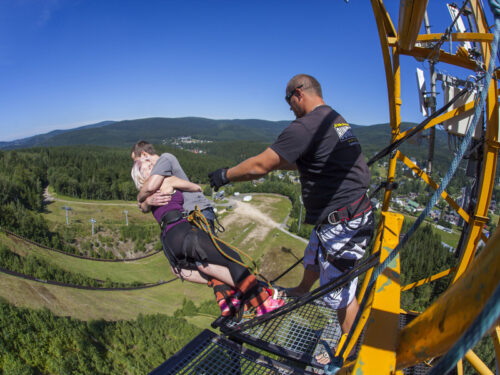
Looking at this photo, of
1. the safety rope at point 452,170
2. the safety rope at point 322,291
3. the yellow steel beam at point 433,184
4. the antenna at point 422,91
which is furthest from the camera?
the antenna at point 422,91

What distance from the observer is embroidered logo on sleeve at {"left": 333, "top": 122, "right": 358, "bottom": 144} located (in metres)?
2.80

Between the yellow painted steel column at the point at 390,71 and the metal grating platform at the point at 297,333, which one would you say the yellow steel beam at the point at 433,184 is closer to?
the yellow painted steel column at the point at 390,71

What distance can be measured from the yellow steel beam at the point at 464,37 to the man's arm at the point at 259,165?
2793mm

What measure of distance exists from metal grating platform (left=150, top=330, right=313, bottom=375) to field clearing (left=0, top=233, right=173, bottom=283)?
30.8 meters

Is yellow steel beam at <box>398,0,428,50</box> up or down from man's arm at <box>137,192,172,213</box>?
up

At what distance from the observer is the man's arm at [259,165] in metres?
2.59

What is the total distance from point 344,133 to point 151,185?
2.26 m

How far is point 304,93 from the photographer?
2.95 metres

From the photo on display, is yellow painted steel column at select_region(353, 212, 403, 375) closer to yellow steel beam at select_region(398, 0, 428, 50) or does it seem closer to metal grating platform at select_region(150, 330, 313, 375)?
metal grating platform at select_region(150, 330, 313, 375)

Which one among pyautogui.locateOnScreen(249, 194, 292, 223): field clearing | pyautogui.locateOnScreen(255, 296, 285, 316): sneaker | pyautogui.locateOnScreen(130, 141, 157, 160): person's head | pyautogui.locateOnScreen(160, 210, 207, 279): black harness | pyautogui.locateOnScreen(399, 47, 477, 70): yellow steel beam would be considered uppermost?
pyautogui.locateOnScreen(399, 47, 477, 70): yellow steel beam

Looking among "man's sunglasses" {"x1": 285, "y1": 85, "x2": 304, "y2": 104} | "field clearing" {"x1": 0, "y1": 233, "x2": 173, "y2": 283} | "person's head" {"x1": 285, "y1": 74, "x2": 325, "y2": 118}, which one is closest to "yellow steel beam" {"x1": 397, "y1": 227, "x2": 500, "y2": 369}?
"person's head" {"x1": 285, "y1": 74, "x2": 325, "y2": 118}

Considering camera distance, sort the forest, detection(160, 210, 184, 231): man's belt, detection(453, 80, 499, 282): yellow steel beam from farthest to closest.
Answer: the forest
detection(160, 210, 184, 231): man's belt
detection(453, 80, 499, 282): yellow steel beam

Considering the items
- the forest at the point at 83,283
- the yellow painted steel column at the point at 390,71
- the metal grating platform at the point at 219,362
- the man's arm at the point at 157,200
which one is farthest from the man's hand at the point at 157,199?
the forest at the point at 83,283

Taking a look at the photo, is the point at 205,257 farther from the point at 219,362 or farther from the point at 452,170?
the point at 452,170
